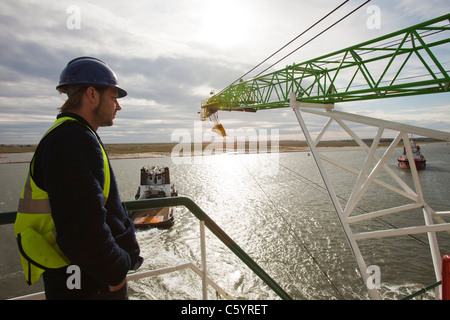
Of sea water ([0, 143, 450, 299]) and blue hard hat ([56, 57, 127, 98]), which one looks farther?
sea water ([0, 143, 450, 299])

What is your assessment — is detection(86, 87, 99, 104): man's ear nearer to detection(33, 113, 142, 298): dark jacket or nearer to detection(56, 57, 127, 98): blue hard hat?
detection(56, 57, 127, 98): blue hard hat

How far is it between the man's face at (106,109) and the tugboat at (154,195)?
20.4 meters

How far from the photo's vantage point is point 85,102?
1.67m

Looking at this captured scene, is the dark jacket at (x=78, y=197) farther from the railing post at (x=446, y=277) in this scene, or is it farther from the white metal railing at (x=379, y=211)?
the white metal railing at (x=379, y=211)

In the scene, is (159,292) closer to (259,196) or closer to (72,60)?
(72,60)

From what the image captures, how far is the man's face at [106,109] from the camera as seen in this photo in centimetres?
171

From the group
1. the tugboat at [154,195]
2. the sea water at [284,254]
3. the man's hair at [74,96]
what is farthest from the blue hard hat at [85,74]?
the tugboat at [154,195]

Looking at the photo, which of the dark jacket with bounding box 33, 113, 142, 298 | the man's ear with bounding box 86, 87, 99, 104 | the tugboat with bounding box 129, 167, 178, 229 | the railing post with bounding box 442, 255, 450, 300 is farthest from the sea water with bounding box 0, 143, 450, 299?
the man's ear with bounding box 86, 87, 99, 104

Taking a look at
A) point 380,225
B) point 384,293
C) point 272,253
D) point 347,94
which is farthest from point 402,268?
point 347,94

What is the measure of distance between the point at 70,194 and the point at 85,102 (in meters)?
0.73

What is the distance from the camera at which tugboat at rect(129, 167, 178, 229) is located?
21094mm

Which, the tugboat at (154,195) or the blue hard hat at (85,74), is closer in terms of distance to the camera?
the blue hard hat at (85,74)

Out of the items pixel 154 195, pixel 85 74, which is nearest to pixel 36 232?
pixel 85 74

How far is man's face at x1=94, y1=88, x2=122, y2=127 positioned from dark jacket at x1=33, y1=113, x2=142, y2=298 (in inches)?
12.1
